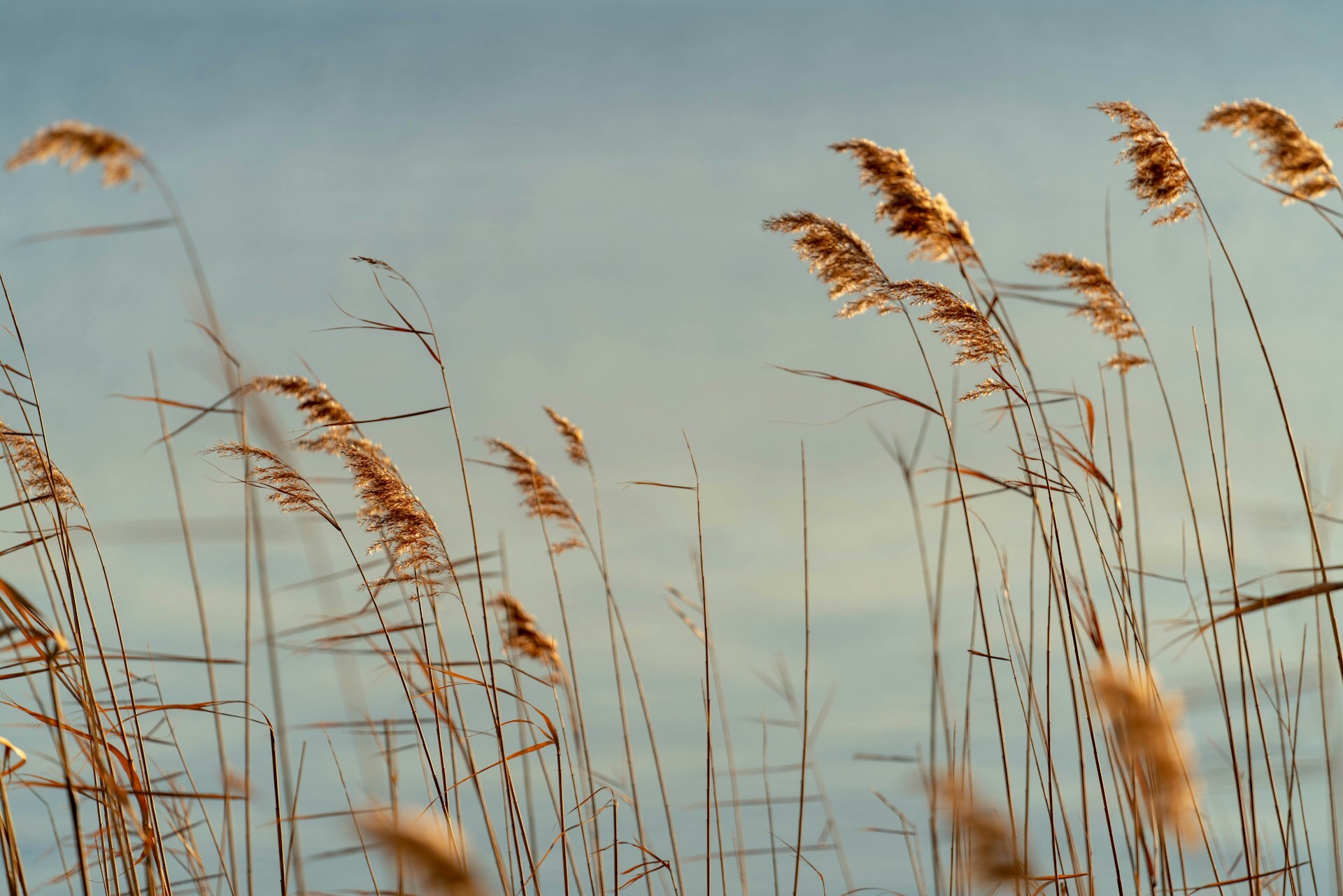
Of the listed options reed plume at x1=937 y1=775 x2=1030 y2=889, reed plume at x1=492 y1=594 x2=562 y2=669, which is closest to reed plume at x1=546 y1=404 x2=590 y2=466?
reed plume at x1=492 y1=594 x2=562 y2=669

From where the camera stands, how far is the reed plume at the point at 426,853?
65 cm

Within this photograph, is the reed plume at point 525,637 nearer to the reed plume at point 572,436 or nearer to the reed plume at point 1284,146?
the reed plume at point 572,436

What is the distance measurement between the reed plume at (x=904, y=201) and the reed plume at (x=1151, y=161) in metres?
0.66

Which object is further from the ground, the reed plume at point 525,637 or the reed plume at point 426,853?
the reed plume at point 525,637

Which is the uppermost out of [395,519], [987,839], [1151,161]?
[1151,161]

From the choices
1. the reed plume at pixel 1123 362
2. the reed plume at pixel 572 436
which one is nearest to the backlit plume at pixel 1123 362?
the reed plume at pixel 1123 362

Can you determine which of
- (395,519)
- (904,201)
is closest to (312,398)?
(395,519)

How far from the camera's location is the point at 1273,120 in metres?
2.62

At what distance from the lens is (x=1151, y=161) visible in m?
2.88

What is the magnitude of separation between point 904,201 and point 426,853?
2.33m

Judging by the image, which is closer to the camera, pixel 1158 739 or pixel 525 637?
pixel 1158 739

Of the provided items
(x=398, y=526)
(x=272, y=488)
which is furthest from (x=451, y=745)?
(x=272, y=488)

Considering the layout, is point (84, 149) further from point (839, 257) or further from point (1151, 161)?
point (1151, 161)

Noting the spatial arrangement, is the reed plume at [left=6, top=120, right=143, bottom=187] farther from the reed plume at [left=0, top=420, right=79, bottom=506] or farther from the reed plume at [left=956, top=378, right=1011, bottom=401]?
the reed plume at [left=956, top=378, right=1011, bottom=401]
